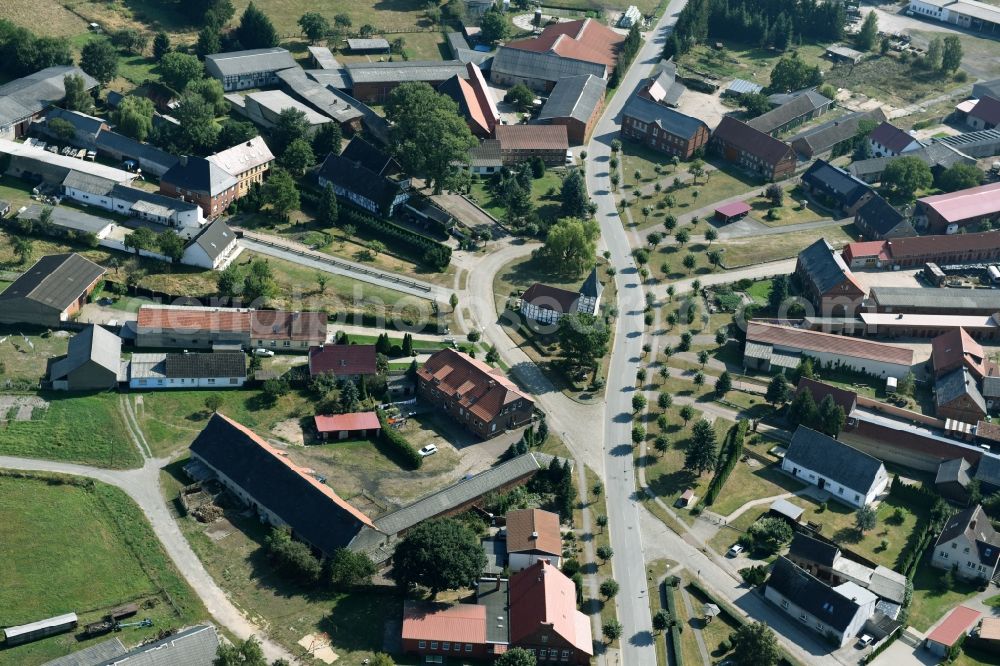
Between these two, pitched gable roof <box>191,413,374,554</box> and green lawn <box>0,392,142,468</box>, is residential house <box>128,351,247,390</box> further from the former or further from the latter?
pitched gable roof <box>191,413,374,554</box>

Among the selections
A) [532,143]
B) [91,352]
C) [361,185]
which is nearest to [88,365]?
[91,352]

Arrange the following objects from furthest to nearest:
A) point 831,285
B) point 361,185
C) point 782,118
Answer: point 782,118 < point 361,185 < point 831,285

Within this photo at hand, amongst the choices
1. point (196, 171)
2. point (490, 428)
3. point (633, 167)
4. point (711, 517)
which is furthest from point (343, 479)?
point (633, 167)

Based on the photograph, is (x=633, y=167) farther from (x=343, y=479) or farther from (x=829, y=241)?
(x=343, y=479)

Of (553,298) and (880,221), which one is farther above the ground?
(553,298)

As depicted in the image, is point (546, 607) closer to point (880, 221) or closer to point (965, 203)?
point (880, 221)

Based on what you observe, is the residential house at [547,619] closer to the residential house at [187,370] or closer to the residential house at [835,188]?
the residential house at [187,370]

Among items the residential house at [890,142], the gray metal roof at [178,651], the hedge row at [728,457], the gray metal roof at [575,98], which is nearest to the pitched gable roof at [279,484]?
the gray metal roof at [178,651]
